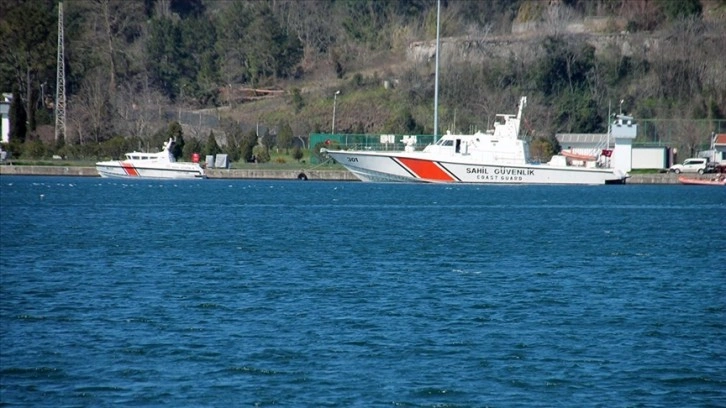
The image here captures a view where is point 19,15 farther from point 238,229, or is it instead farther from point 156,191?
point 238,229

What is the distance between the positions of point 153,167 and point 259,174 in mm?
6158

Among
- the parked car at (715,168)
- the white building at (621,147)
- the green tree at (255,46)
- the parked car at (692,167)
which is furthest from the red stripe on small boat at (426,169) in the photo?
the green tree at (255,46)

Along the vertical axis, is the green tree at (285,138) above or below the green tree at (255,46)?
below

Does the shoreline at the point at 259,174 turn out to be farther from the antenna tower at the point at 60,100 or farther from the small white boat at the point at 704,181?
the antenna tower at the point at 60,100

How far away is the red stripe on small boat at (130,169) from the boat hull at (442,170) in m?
12.2

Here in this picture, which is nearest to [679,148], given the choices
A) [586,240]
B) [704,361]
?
[586,240]

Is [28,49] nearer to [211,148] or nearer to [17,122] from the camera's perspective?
[17,122]

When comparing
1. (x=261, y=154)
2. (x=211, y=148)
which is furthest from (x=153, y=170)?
(x=261, y=154)

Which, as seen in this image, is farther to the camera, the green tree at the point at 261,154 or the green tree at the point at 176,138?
the green tree at the point at 261,154

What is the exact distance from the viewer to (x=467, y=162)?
208 ft

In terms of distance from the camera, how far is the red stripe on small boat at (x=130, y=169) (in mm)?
67500

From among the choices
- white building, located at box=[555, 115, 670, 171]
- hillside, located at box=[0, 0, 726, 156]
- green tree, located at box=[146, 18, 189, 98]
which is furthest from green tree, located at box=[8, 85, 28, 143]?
white building, located at box=[555, 115, 670, 171]

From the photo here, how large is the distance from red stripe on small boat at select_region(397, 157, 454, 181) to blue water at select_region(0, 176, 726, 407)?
70.2 feet

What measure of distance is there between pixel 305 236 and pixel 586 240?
8.63 meters
